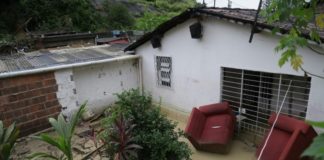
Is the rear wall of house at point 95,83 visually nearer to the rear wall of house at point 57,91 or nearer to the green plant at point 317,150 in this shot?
the rear wall of house at point 57,91

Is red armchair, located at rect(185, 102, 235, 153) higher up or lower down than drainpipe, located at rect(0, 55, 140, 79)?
lower down

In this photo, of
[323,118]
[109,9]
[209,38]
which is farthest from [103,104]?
[109,9]

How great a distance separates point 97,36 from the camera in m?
13.5

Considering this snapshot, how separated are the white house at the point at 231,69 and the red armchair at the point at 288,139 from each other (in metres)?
0.62

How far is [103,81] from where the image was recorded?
8023mm

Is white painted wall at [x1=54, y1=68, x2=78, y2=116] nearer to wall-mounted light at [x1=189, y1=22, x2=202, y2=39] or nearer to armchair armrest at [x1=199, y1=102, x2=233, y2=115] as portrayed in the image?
wall-mounted light at [x1=189, y1=22, x2=202, y2=39]

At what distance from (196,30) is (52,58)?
15.1 ft

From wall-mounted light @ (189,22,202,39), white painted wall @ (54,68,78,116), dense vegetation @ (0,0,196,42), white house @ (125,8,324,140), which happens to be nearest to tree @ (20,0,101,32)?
dense vegetation @ (0,0,196,42)

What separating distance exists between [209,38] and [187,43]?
788 millimetres

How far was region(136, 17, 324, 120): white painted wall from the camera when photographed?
197 inches

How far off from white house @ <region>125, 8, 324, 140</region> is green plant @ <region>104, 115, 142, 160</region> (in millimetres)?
3080

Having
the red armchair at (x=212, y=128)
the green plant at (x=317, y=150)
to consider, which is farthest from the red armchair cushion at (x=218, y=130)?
the green plant at (x=317, y=150)

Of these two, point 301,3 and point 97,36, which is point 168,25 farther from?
point 97,36

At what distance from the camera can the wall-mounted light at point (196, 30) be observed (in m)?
6.38
